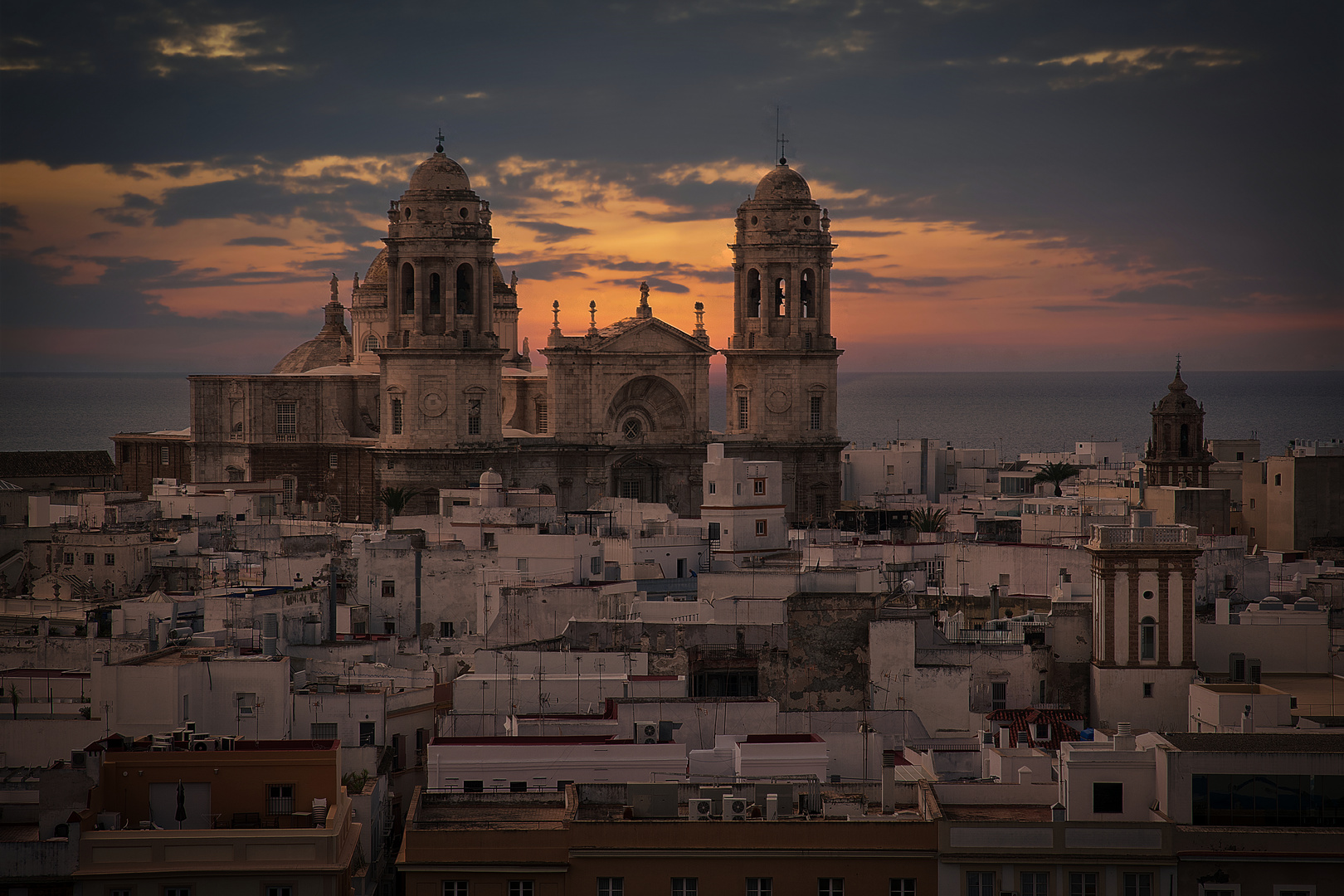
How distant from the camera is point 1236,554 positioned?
1689 inches

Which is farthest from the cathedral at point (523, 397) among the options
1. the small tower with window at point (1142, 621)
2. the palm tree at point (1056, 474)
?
the small tower with window at point (1142, 621)

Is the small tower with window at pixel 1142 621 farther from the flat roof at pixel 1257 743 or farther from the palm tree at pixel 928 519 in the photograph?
the palm tree at pixel 928 519

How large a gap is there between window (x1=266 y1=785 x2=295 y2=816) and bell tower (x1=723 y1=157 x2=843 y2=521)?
45.3 meters

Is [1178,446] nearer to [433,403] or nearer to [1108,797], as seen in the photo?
[433,403]

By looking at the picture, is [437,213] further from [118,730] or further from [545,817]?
[545,817]

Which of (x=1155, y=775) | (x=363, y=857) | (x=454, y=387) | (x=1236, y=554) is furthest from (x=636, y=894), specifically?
(x=454, y=387)

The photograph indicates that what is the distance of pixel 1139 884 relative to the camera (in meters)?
21.8

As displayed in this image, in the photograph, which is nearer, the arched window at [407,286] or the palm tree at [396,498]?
the palm tree at [396,498]

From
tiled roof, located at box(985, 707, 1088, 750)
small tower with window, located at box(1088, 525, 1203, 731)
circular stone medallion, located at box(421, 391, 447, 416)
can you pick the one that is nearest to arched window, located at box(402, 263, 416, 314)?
circular stone medallion, located at box(421, 391, 447, 416)

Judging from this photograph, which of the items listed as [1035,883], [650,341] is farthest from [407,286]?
[1035,883]

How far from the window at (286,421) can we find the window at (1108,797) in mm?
46241

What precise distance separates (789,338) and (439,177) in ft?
42.0

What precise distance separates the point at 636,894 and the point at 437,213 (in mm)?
43321

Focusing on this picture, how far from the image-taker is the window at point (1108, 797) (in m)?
22.6
